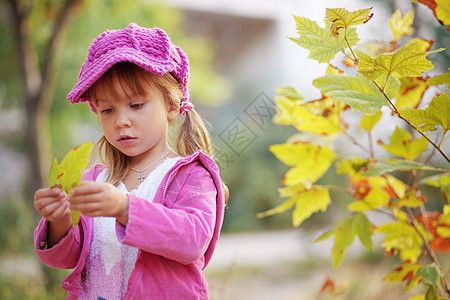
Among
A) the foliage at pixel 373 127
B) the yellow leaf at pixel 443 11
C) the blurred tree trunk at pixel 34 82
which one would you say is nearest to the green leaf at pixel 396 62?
the foliage at pixel 373 127

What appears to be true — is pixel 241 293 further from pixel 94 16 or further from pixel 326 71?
pixel 326 71

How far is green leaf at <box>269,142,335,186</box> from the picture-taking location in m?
1.25

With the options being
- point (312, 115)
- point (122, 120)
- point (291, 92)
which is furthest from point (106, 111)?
point (312, 115)

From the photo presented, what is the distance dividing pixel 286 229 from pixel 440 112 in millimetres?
5816

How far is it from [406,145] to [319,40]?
42cm

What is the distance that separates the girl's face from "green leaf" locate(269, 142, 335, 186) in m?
0.40

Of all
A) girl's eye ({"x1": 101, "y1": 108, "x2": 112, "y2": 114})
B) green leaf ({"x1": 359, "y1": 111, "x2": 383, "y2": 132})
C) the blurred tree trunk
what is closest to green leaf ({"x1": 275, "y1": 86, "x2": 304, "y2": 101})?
green leaf ({"x1": 359, "y1": 111, "x2": 383, "y2": 132})

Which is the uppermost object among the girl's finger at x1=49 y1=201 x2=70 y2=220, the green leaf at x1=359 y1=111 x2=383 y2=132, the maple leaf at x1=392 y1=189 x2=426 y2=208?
the girl's finger at x1=49 y1=201 x2=70 y2=220

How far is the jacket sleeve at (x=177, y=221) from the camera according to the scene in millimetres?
758

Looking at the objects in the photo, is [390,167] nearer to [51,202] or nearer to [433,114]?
[433,114]

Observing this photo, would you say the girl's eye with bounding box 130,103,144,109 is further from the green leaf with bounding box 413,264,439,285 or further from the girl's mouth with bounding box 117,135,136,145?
the green leaf with bounding box 413,264,439,285

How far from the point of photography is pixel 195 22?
9109 mm

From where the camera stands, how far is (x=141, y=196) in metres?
0.95

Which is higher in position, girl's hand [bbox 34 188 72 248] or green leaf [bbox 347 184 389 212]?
girl's hand [bbox 34 188 72 248]
